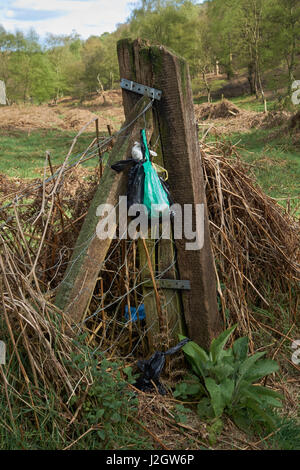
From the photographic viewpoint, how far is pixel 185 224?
107 inches

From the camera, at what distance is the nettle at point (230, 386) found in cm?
244

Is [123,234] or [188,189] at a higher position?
[188,189]

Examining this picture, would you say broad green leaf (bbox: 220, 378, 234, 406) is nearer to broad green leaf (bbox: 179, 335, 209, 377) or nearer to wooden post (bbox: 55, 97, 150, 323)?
broad green leaf (bbox: 179, 335, 209, 377)

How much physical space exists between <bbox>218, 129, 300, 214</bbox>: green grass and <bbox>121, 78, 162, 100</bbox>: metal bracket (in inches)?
121

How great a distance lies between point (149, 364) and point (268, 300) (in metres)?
1.34

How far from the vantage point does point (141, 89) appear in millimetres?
2535

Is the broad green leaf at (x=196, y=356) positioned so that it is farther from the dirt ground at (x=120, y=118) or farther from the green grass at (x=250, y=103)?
the green grass at (x=250, y=103)

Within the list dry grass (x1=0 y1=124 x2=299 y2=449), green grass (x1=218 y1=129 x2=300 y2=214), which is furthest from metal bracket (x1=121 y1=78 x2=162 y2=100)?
green grass (x1=218 y1=129 x2=300 y2=214)

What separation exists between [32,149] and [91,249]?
16728 mm

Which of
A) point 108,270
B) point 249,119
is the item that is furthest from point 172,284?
point 249,119

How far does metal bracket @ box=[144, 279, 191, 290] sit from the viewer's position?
2.76 m

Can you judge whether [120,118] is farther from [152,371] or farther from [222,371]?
[222,371]

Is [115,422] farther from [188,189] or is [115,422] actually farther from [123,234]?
[188,189]

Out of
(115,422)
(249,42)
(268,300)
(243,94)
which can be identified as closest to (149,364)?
(115,422)
